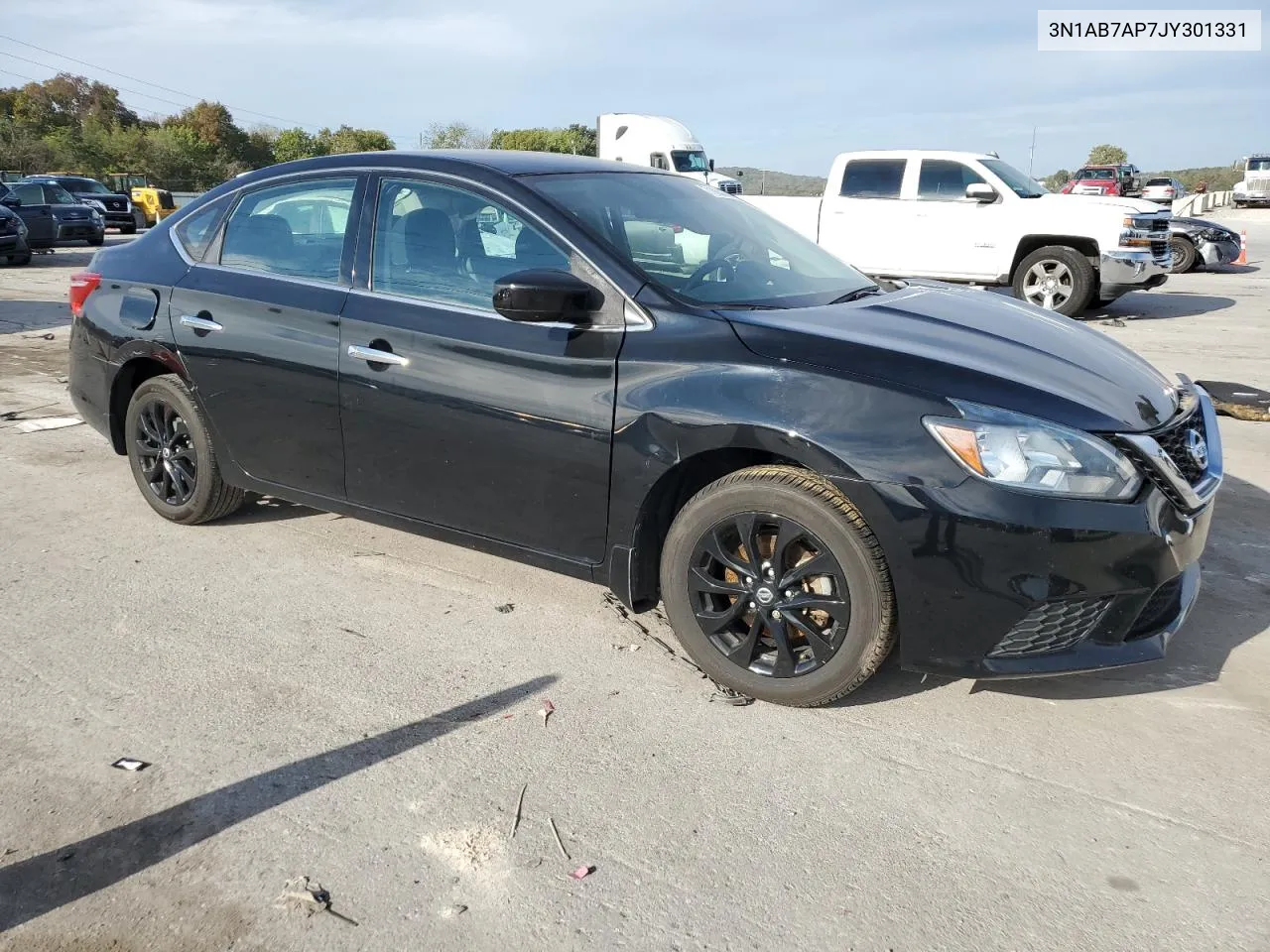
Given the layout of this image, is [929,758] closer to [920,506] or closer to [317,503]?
[920,506]

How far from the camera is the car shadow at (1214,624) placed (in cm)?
349

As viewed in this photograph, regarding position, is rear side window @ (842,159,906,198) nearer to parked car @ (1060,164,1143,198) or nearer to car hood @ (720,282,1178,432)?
car hood @ (720,282,1178,432)

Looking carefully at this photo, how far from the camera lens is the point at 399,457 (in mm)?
3922

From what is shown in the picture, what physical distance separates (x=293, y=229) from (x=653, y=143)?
22153 millimetres

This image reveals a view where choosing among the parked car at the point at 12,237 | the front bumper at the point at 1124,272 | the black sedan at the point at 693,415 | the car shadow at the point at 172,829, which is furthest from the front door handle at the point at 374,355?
the parked car at the point at 12,237

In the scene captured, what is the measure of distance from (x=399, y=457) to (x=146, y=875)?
1.74m

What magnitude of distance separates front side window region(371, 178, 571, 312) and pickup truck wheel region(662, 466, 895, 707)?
103cm

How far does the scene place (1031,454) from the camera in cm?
293

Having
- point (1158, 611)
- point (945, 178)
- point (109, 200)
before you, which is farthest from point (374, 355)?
point (109, 200)

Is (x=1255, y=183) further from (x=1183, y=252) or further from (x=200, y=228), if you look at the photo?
(x=200, y=228)

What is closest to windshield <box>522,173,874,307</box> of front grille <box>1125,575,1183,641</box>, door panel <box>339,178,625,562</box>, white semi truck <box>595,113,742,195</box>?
door panel <box>339,178,625,562</box>

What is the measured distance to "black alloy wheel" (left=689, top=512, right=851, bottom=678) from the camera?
3178 millimetres

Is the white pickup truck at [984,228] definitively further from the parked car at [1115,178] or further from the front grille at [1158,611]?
the parked car at [1115,178]

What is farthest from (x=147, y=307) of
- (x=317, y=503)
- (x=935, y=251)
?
(x=935, y=251)
